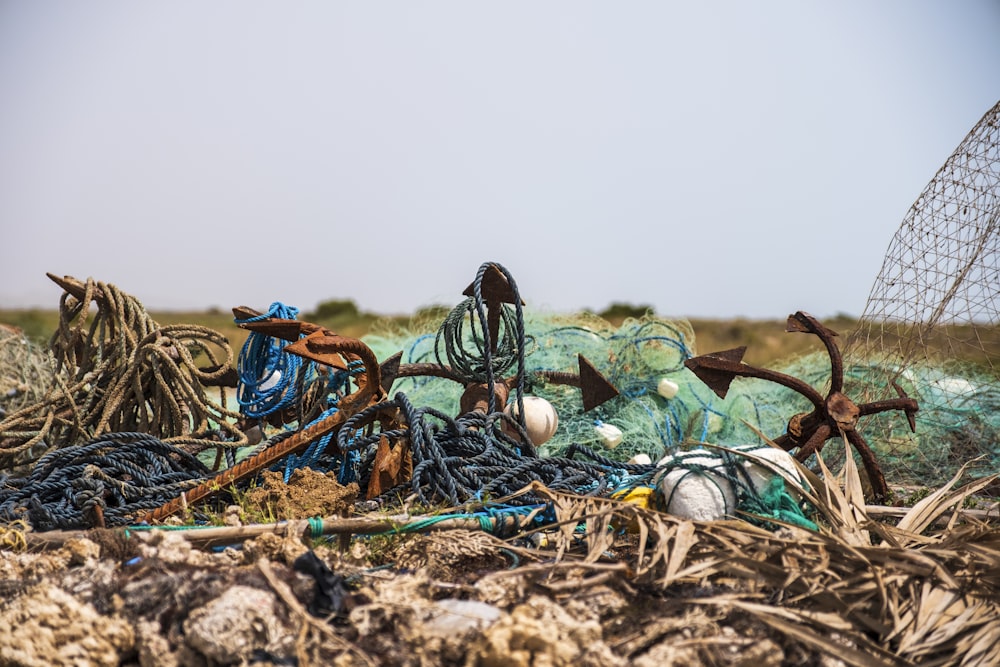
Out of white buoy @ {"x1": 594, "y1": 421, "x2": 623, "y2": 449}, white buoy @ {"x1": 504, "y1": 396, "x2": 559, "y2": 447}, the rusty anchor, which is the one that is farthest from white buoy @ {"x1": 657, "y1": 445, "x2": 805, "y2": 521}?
white buoy @ {"x1": 594, "y1": 421, "x2": 623, "y2": 449}

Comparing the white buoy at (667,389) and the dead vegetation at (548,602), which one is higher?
the white buoy at (667,389)

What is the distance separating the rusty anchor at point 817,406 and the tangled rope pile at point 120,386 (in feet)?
8.91

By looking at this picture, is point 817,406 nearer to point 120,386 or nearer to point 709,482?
point 709,482

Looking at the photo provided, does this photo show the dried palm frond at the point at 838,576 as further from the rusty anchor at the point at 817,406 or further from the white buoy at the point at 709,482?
the rusty anchor at the point at 817,406

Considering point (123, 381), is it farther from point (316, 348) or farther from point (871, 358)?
point (871, 358)

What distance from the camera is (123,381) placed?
546cm

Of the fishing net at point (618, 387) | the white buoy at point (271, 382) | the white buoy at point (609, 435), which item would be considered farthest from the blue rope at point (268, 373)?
the white buoy at point (609, 435)

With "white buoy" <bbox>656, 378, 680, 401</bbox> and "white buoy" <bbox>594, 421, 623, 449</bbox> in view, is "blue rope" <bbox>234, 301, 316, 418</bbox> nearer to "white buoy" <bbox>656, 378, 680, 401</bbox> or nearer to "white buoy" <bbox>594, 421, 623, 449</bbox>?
"white buoy" <bbox>594, 421, 623, 449</bbox>

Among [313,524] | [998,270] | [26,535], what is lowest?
[26,535]

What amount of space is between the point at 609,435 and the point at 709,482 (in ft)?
8.38

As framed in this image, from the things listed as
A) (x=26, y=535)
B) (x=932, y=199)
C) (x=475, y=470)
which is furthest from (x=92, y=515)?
(x=932, y=199)

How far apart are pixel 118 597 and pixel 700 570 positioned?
188 cm

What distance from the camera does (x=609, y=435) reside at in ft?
20.2

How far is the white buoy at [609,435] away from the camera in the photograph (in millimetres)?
6148
